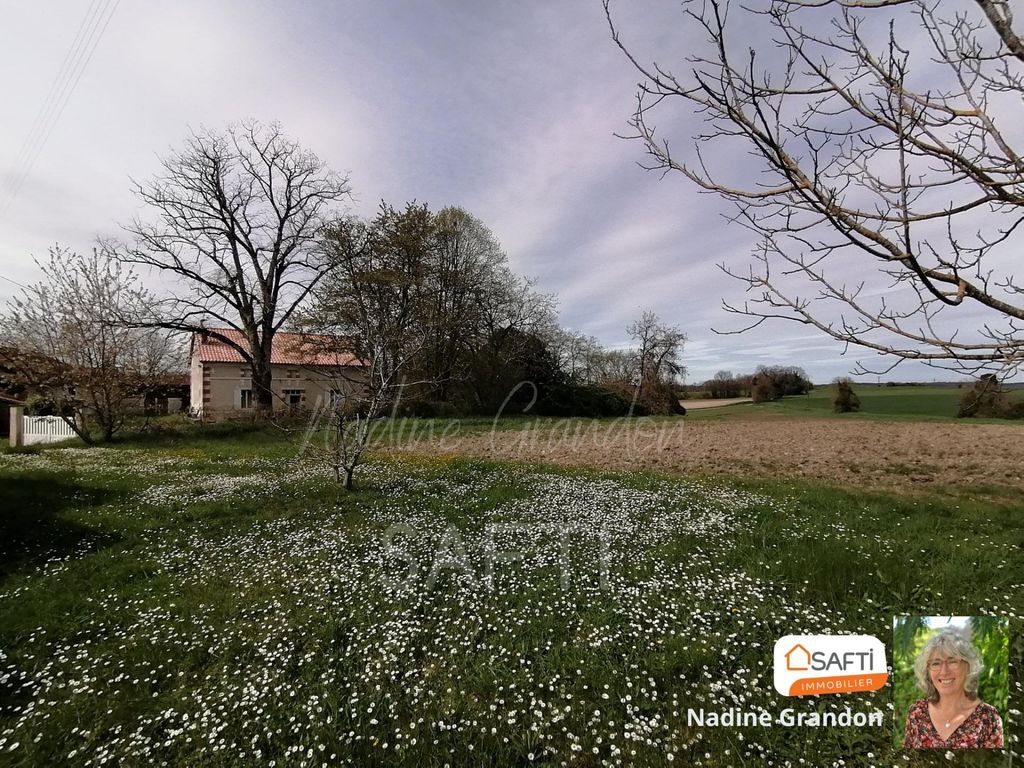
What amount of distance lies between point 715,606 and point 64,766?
244 inches

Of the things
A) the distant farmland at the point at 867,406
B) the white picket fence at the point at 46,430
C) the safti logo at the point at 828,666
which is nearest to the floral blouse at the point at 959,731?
the safti logo at the point at 828,666

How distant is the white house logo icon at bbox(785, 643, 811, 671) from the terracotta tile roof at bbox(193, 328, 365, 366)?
28874 mm

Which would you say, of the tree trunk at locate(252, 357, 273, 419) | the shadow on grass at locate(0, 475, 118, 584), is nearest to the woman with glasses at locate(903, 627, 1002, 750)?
the shadow on grass at locate(0, 475, 118, 584)

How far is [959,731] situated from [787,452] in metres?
16.3

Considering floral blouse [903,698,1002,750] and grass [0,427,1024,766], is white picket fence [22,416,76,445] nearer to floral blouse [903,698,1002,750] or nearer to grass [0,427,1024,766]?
grass [0,427,1024,766]

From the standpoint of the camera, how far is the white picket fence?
21.1 m

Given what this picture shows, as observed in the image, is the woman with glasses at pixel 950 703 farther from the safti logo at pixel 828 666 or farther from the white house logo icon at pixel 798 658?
the white house logo icon at pixel 798 658

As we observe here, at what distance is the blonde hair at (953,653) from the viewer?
2.92 metres

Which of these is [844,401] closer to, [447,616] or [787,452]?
[787,452]

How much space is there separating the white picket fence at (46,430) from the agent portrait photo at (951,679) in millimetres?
30169

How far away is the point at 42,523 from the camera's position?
8070 mm

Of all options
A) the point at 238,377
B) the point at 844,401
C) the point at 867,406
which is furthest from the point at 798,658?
the point at 867,406

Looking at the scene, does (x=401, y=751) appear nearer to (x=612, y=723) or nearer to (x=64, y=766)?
(x=612, y=723)

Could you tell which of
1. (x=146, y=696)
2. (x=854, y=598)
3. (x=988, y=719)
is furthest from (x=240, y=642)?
(x=854, y=598)
